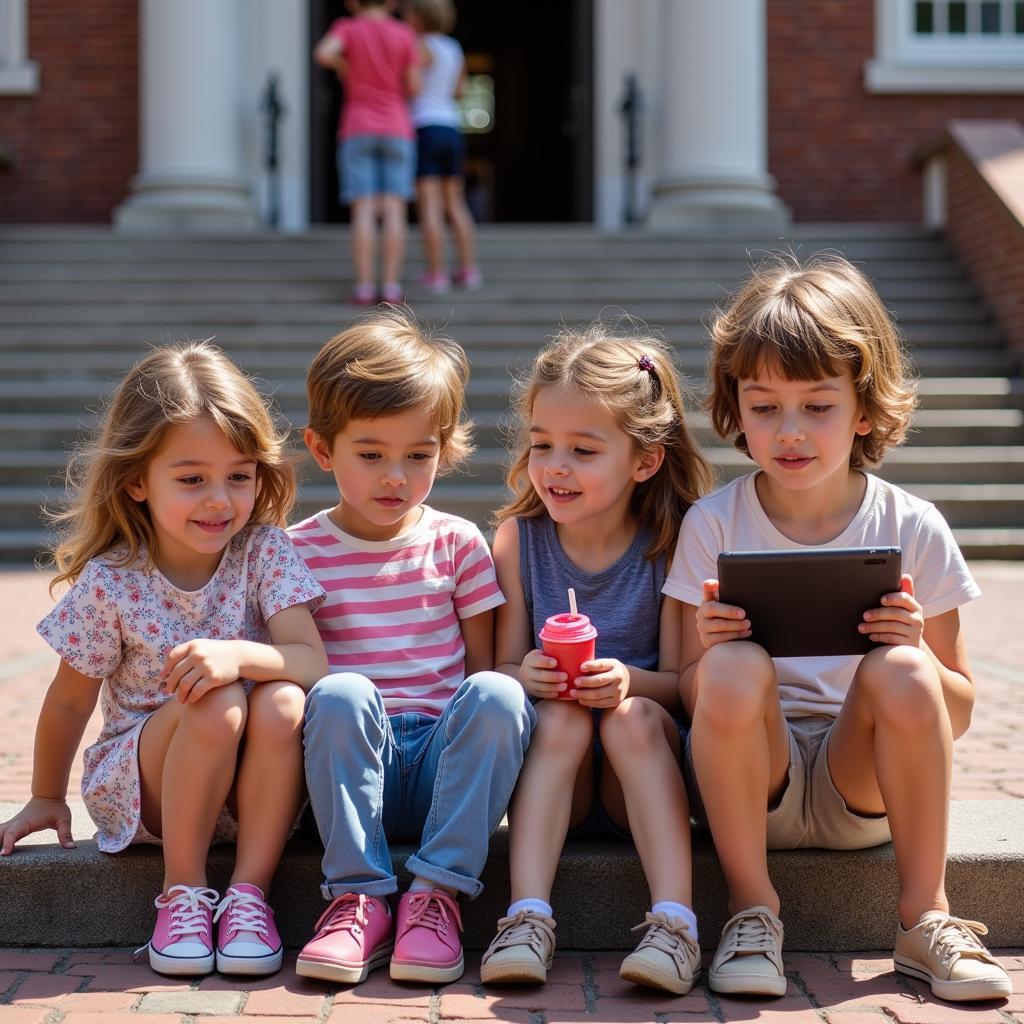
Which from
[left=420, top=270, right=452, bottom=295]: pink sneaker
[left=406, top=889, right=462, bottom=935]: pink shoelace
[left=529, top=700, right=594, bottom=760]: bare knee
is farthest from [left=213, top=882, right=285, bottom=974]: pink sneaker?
[left=420, top=270, right=452, bottom=295]: pink sneaker

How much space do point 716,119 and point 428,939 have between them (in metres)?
9.49

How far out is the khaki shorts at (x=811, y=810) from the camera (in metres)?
2.65

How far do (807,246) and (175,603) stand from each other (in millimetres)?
8450

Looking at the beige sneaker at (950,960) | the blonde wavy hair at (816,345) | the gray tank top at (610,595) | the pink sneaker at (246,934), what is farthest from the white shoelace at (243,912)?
the blonde wavy hair at (816,345)

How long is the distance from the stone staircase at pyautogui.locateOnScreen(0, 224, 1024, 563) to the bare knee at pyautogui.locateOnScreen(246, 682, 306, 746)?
4872 mm

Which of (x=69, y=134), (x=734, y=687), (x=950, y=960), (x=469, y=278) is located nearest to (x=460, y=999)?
(x=734, y=687)

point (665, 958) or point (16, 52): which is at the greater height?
point (16, 52)

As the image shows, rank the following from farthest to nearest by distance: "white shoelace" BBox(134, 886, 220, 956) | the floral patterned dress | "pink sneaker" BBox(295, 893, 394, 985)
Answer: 1. the floral patterned dress
2. "white shoelace" BBox(134, 886, 220, 956)
3. "pink sneaker" BBox(295, 893, 394, 985)

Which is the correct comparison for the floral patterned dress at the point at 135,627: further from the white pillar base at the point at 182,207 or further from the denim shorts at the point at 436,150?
the white pillar base at the point at 182,207

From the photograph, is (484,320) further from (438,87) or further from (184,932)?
(184,932)

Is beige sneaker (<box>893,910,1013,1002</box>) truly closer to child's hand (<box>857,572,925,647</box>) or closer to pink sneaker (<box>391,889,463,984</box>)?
child's hand (<box>857,572,925,647</box>)

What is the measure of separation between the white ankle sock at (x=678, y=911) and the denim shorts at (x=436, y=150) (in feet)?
24.3

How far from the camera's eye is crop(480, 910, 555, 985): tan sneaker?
239cm

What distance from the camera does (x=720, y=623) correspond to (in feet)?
8.33
